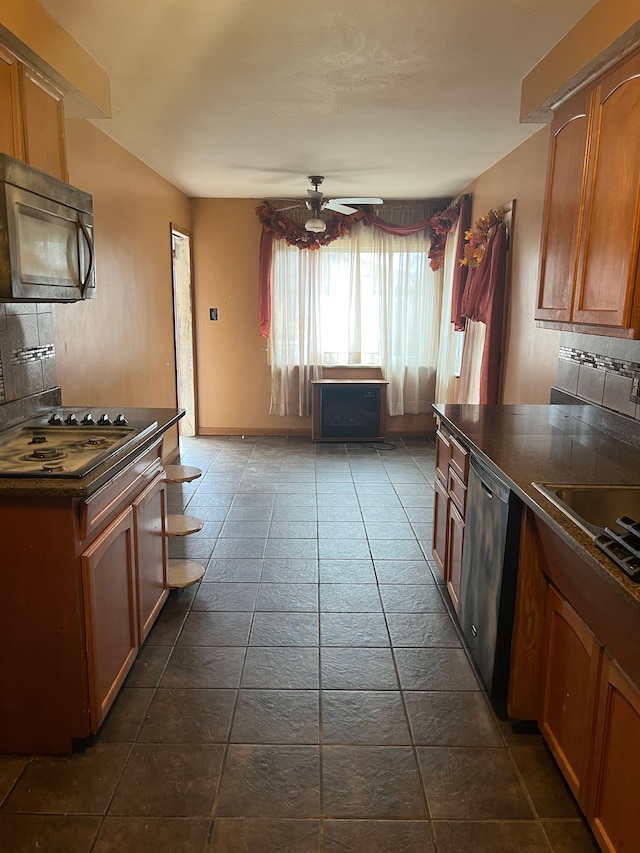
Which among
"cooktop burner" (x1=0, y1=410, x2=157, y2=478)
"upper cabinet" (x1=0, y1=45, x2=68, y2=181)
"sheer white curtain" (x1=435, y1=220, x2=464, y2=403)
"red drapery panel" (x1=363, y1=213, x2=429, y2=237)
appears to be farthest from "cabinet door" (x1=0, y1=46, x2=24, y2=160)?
"red drapery panel" (x1=363, y1=213, x2=429, y2=237)

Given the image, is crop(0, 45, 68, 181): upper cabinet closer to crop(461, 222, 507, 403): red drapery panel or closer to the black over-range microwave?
the black over-range microwave

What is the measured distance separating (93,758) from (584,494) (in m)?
1.72

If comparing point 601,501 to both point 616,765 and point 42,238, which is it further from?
point 42,238

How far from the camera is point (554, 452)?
2.32 m

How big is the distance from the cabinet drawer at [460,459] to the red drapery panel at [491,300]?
1.52 metres

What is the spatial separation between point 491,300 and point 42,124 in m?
2.84

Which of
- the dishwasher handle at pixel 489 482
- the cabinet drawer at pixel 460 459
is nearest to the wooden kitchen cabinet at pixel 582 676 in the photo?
A: the dishwasher handle at pixel 489 482

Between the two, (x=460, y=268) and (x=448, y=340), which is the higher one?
(x=460, y=268)

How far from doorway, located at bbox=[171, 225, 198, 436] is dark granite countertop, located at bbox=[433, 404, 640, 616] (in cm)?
377

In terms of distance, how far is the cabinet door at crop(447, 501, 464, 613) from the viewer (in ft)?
8.87

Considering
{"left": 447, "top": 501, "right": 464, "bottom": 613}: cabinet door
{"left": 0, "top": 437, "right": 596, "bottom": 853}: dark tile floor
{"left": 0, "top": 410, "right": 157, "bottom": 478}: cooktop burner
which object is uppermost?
{"left": 0, "top": 410, "right": 157, "bottom": 478}: cooktop burner

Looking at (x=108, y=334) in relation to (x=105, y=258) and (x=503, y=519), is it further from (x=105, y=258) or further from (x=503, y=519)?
(x=503, y=519)

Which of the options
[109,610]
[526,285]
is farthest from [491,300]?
[109,610]

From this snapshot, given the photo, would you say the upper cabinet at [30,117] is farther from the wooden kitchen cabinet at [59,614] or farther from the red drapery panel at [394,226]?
the red drapery panel at [394,226]
